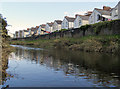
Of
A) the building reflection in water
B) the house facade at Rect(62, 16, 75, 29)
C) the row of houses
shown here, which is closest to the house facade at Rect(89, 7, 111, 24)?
the row of houses

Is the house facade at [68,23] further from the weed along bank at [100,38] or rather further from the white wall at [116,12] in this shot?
the weed along bank at [100,38]

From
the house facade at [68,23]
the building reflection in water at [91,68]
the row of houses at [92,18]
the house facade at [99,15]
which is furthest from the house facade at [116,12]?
the building reflection in water at [91,68]

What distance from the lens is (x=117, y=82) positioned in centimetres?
599

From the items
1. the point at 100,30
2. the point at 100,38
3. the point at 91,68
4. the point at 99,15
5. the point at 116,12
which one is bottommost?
the point at 91,68

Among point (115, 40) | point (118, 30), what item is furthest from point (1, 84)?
point (118, 30)

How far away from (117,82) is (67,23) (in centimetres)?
5533

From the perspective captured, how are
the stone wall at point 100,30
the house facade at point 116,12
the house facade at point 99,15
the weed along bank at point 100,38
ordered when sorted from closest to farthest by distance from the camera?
the weed along bank at point 100,38, the stone wall at point 100,30, the house facade at point 116,12, the house facade at point 99,15

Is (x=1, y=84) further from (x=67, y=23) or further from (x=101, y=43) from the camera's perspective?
(x=67, y=23)

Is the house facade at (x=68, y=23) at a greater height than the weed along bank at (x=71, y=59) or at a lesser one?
greater

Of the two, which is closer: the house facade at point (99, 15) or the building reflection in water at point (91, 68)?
the building reflection in water at point (91, 68)

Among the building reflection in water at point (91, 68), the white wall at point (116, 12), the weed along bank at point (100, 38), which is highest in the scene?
the white wall at point (116, 12)

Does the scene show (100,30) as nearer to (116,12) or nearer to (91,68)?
(116,12)

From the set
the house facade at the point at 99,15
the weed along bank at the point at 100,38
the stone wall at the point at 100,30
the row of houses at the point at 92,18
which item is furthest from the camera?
the house facade at the point at 99,15

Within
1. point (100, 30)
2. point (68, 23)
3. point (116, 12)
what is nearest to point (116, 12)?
point (116, 12)
